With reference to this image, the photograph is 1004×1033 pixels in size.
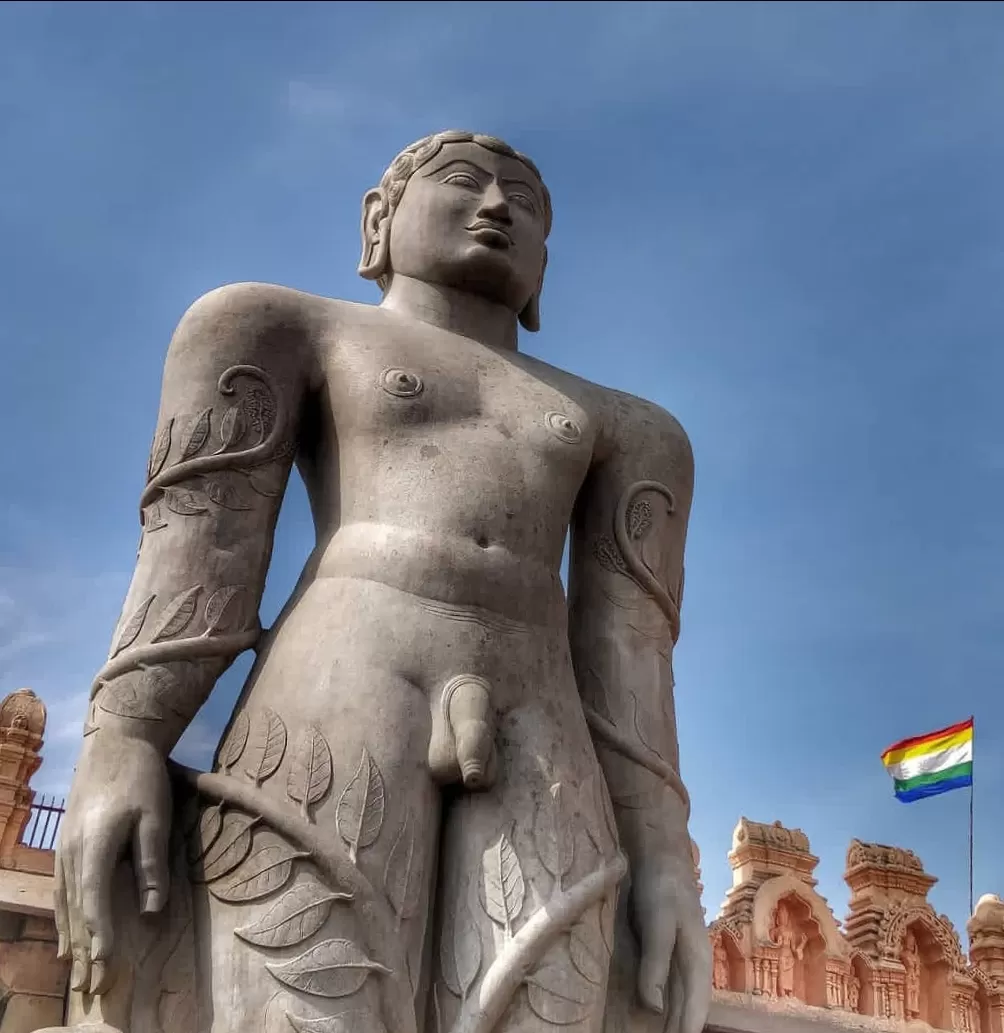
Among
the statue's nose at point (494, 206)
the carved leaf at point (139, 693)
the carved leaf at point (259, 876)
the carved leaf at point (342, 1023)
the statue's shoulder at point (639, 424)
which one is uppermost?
the statue's nose at point (494, 206)

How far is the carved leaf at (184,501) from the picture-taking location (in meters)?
3.63

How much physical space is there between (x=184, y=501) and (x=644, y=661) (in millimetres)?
1340

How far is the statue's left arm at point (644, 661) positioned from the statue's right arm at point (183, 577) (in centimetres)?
94

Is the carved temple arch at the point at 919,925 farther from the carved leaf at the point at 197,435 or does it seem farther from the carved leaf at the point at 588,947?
the carved leaf at the point at 197,435

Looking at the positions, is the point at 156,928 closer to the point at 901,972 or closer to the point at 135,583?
the point at 135,583

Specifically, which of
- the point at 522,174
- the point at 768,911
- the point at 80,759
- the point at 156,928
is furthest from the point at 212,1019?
Answer: the point at 768,911

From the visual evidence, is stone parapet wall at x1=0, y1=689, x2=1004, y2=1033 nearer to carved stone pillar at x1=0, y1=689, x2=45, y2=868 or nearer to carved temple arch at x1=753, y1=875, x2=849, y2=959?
carved temple arch at x1=753, y1=875, x2=849, y2=959

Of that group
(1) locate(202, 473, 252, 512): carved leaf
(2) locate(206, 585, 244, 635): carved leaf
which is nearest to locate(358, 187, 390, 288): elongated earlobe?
(1) locate(202, 473, 252, 512): carved leaf

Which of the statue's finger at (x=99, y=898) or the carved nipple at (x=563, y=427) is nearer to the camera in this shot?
the statue's finger at (x=99, y=898)

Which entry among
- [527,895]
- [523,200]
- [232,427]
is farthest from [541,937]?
[523,200]

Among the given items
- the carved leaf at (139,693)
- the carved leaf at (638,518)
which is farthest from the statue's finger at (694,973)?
the carved leaf at (139,693)

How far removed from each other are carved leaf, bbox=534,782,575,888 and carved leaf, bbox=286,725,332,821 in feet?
1.72

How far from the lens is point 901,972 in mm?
18922

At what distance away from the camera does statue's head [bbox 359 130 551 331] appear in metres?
4.23
